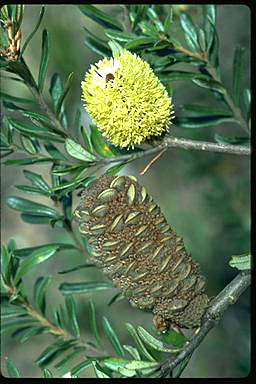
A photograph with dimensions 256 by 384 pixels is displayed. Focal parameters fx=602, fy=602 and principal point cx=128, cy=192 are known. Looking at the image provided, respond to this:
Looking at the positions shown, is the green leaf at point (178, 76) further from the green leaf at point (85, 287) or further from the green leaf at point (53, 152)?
the green leaf at point (85, 287)

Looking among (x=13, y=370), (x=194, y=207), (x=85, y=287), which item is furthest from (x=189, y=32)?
(x=194, y=207)

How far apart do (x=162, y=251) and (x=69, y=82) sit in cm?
19

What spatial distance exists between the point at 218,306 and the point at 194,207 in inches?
46.5

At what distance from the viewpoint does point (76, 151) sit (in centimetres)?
62

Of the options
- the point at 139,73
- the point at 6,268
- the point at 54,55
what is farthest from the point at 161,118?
the point at 54,55

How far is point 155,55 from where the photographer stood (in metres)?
0.72

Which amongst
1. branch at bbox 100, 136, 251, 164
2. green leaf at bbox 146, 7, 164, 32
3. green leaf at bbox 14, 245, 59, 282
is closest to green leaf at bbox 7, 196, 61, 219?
green leaf at bbox 14, 245, 59, 282

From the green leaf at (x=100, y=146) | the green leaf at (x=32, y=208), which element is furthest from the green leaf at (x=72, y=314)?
the green leaf at (x=100, y=146)

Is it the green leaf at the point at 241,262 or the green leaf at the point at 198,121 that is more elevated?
the green leaf at the point at 198,121

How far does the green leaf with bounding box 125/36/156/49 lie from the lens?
63 cm

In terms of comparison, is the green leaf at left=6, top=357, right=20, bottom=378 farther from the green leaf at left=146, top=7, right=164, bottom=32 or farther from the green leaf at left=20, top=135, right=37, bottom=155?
the green leaf at left=146, top=7, right=164, bottom=32

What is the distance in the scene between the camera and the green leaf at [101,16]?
706 mm

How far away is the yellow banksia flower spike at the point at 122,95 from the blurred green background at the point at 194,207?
0.90ft

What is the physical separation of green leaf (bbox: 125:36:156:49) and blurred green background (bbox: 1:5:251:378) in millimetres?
165
